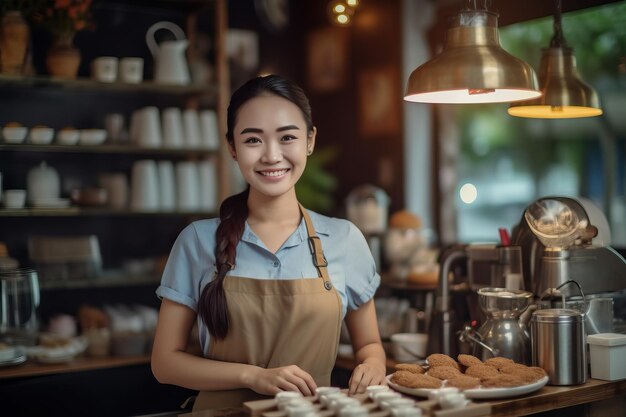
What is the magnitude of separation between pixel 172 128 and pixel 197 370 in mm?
2693

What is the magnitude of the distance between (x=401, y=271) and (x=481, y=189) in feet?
4.81

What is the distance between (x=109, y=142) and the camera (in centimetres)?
464

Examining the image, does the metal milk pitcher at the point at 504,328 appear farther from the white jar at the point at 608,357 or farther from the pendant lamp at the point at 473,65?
the pendant lamp at the point at 473,65

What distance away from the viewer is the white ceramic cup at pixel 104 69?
4535 mm

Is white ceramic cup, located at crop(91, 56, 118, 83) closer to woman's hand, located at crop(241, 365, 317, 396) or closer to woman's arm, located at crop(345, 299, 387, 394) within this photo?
woman's arm, located at crop(345, 299, 387, 394)

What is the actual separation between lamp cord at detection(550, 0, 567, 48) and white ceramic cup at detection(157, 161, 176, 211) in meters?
2.55

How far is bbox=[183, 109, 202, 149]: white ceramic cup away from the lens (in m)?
4.78

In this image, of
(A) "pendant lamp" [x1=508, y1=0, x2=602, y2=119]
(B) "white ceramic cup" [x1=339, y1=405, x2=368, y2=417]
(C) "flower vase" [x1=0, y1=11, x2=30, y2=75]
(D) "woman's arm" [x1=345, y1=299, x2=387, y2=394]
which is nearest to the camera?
(B) "white ceramic cup" [x1=339, y1=405, x2=368, y2=417]

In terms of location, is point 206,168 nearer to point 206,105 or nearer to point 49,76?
point 206,105

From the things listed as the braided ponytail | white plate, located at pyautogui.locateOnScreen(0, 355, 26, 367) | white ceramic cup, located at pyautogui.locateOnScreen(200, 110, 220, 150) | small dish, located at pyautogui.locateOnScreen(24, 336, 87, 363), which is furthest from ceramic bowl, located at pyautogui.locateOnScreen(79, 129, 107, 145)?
the braided ponytail

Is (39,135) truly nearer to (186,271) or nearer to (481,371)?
(186,271)

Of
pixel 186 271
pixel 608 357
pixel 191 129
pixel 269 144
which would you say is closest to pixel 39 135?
pixel 191 129

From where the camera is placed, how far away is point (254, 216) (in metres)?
2.44

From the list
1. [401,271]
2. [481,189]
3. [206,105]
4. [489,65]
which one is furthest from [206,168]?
[489,65]
